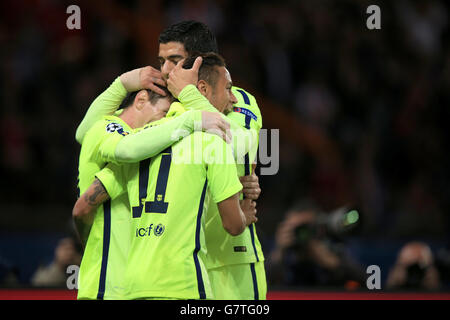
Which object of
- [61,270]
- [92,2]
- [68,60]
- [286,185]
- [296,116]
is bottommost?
[61,270]

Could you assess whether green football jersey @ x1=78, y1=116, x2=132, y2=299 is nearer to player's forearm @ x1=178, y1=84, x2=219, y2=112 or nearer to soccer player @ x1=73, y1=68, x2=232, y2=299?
soccer player @ x1=73, y1=68, x2=232, y2=299

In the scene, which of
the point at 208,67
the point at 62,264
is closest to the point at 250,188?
the point at 208,67

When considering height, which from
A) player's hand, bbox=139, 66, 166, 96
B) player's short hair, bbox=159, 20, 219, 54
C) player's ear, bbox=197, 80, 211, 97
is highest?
player's short hair, bbox=159, 20, 219, 54

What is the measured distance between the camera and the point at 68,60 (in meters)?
8.36

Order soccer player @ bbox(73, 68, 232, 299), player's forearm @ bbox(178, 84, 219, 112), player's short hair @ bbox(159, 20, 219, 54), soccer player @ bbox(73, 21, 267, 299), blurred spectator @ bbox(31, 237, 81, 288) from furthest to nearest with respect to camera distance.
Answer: blurred spectator @ bbox(31, 237, 81, 288) → player's short hair @ bbox(159, 20, 219, 54) → soccer player @ bbox(73, 21, 267, 299) → player's forearm @ bbox(178, 84, 219, 112) → soccer player @ bbox(73, 68, 232, 299)

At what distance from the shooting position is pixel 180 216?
3.20 m

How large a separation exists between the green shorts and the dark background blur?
10.8ft

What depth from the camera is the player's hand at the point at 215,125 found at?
3291 millimetres

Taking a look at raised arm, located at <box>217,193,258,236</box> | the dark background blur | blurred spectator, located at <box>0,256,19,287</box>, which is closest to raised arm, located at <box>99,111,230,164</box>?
raised arm, located at <box>217,193,258,236</box>

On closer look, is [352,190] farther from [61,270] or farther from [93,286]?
[93,286]

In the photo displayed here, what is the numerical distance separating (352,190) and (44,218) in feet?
10.2

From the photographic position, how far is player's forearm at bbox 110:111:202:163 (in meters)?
3.25
